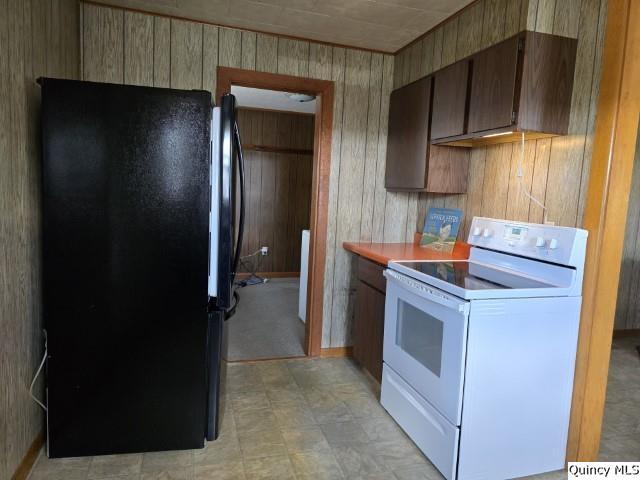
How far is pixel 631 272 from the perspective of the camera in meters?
4.04

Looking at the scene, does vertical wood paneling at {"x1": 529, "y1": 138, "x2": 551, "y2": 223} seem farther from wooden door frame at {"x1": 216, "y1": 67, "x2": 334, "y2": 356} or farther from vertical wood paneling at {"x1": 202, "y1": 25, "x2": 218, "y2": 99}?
vertical wood paneling at {"x1": 202, "y1": 25, "x2": 218, "y2": 99}

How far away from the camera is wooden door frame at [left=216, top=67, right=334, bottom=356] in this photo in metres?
2.96

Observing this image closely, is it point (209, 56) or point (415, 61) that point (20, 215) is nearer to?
point (209, 56)

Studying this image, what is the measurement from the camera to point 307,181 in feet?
20.7

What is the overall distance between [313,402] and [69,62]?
2.39 metres

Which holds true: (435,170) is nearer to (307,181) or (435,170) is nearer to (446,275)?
(446,275)

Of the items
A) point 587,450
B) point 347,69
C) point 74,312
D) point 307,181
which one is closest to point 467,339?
point 587,450

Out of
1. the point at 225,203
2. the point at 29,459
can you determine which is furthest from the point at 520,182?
the point at 29,459

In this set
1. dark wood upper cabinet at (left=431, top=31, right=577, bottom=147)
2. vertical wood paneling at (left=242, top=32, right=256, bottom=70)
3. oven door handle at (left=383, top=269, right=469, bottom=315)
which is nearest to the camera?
oven door handle at (left=383, top=269, right=469, bottom=315)

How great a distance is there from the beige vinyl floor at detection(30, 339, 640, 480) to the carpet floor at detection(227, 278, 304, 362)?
1.13ft

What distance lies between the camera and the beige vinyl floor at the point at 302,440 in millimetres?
1946

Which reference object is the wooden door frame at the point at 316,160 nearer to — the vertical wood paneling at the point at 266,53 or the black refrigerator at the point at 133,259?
the vertical wood paneling at the point at 266,53

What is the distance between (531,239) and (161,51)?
2436mm

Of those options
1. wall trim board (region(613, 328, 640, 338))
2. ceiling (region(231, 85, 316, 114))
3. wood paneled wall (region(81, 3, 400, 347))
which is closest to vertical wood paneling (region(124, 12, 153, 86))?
wood paneled wall (region(81, 3, 400, 347))
